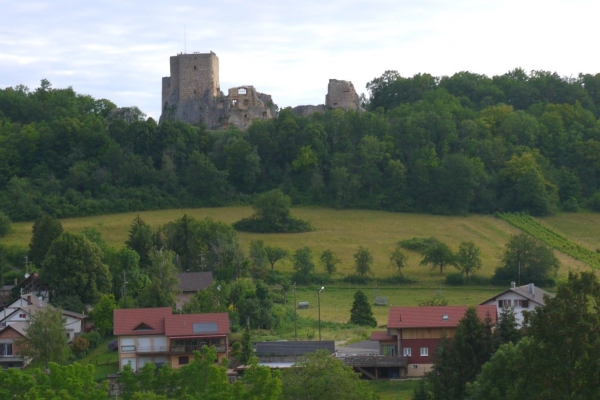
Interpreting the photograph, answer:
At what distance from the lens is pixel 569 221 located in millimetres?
82125

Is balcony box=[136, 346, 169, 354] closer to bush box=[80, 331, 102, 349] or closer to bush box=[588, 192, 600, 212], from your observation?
bush box=[80, 331, 102, 349]

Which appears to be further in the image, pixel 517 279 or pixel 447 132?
pixel 447 132

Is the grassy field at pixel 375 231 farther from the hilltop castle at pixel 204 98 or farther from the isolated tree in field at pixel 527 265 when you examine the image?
the hilltop castle at pixel 204 98

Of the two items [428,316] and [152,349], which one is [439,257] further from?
[152,349]

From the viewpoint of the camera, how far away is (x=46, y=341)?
1893 inches

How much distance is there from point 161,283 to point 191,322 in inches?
298

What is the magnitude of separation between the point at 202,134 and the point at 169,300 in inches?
1410

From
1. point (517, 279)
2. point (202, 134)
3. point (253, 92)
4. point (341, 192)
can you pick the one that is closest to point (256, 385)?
point (517, 279)

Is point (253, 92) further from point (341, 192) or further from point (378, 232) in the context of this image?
point (378, 232)

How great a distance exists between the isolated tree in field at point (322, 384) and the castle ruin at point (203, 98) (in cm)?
5652

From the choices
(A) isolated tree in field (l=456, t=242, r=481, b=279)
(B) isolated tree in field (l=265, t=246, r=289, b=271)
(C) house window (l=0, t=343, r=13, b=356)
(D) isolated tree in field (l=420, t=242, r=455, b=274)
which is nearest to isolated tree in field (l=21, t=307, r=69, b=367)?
(C) house window (l=0, t=343, r=13, b=356)

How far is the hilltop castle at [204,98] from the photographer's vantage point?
92.8m

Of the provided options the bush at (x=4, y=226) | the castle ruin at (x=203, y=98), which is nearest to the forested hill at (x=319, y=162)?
the castle ruin at (x=203, y=98)

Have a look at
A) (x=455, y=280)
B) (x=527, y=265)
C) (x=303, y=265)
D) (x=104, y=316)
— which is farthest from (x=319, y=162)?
(x=104, y=316)
